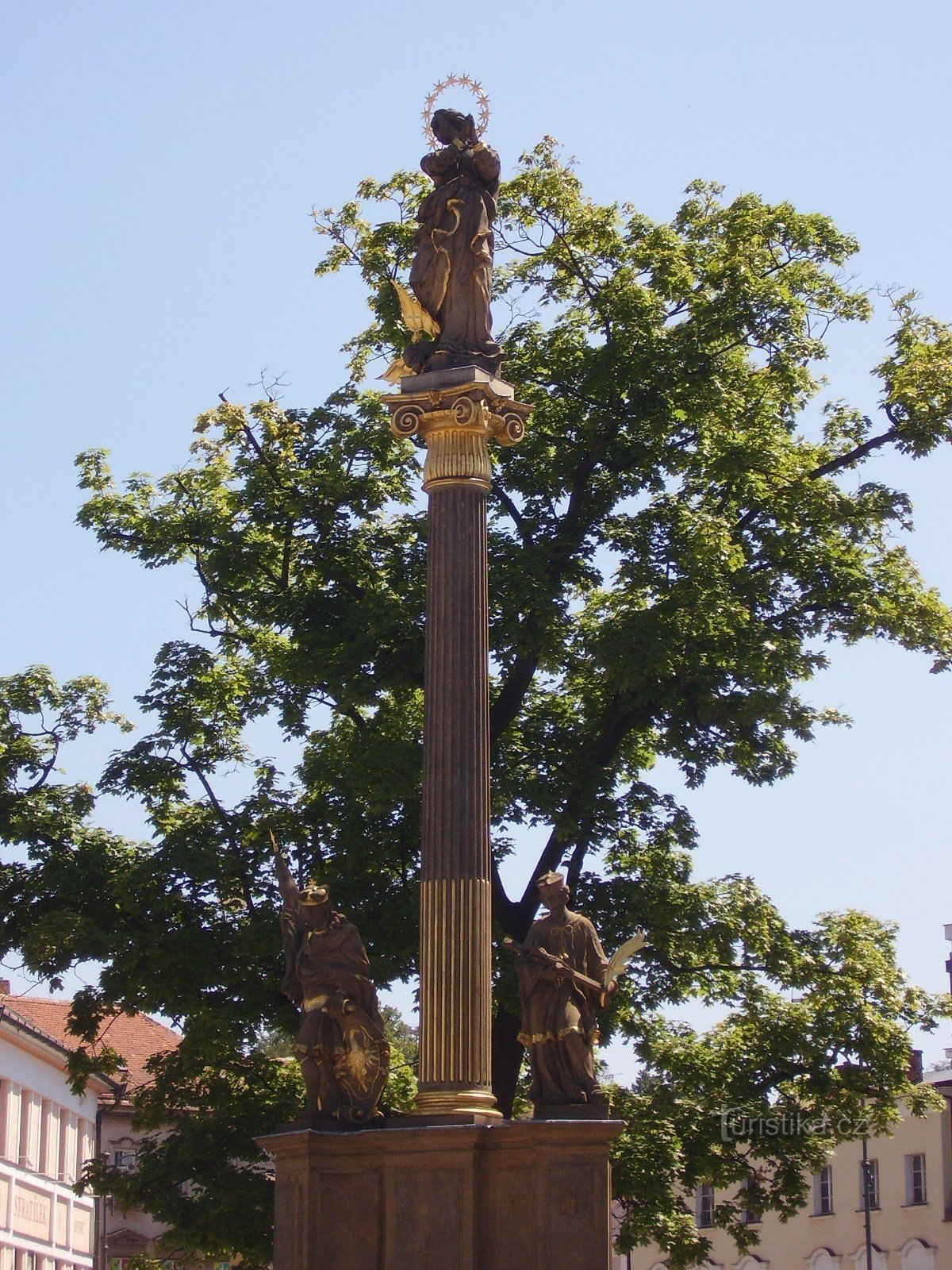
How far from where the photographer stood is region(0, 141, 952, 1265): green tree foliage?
2367 centimetres

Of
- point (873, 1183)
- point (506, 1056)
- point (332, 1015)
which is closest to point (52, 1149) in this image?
point (873, 1183)

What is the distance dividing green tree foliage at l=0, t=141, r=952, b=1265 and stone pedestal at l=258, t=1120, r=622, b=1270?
7206mm

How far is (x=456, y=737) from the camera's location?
16.7 m

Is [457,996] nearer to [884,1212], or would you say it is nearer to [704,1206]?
[884,1212]

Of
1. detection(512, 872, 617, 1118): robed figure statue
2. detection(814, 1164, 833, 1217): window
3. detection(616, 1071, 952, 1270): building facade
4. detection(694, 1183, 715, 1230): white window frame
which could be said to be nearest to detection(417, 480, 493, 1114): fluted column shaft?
detection(512, 872, 617, 1118): robed figure statue

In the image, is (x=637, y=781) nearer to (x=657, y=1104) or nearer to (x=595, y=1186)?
(x=657, y=1104)

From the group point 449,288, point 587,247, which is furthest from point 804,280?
point 449,288

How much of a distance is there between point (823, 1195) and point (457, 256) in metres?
37.5

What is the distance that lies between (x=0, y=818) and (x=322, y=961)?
966cm

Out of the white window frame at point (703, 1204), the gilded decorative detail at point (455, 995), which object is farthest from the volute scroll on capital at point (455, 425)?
the white window frame at point (703, 1204)

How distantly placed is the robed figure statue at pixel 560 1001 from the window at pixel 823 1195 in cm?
3613

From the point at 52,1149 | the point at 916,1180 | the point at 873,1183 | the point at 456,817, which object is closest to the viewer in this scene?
the point at 456,817

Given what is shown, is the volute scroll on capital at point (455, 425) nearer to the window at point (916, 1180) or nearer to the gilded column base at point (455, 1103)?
the gilded column base at point (455, 1103)
